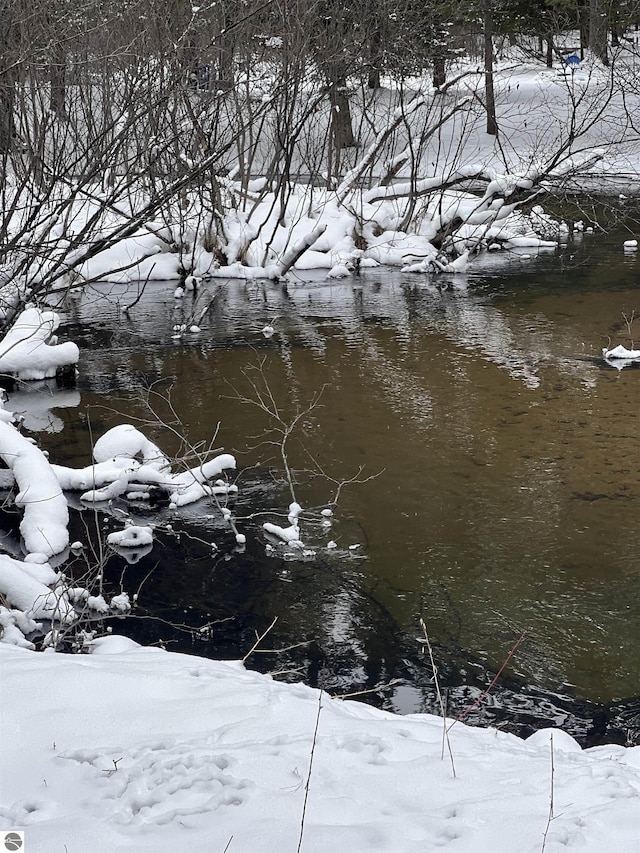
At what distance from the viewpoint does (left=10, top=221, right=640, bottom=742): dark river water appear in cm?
575

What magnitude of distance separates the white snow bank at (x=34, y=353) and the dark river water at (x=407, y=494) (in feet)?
1.31

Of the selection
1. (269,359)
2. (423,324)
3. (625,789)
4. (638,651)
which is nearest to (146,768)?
(625,789)

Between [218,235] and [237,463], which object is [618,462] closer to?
[237,463]

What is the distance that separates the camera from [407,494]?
7.90 meters

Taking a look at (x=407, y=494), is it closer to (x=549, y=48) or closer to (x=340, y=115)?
(x=340, y=115)

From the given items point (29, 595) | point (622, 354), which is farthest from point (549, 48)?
point (29, 595)

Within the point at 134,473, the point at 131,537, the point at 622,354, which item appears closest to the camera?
the point at 131,537

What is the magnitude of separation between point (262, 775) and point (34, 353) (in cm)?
888

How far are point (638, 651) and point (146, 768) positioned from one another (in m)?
3.43

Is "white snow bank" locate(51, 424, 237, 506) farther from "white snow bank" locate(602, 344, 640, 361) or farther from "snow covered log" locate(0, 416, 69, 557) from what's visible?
"white snow bank" locate(602, 344, 640, 361)

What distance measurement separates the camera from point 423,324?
1373cm

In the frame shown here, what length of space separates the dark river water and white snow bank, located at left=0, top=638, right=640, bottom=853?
115 centimetres

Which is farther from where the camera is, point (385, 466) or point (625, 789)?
point (385, 466)

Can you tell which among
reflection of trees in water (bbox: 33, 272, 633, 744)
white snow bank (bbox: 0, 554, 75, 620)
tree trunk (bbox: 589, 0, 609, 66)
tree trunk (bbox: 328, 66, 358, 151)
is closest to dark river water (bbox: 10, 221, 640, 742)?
reflection of trees in water (bbox: 33, 272, 633, 744)
